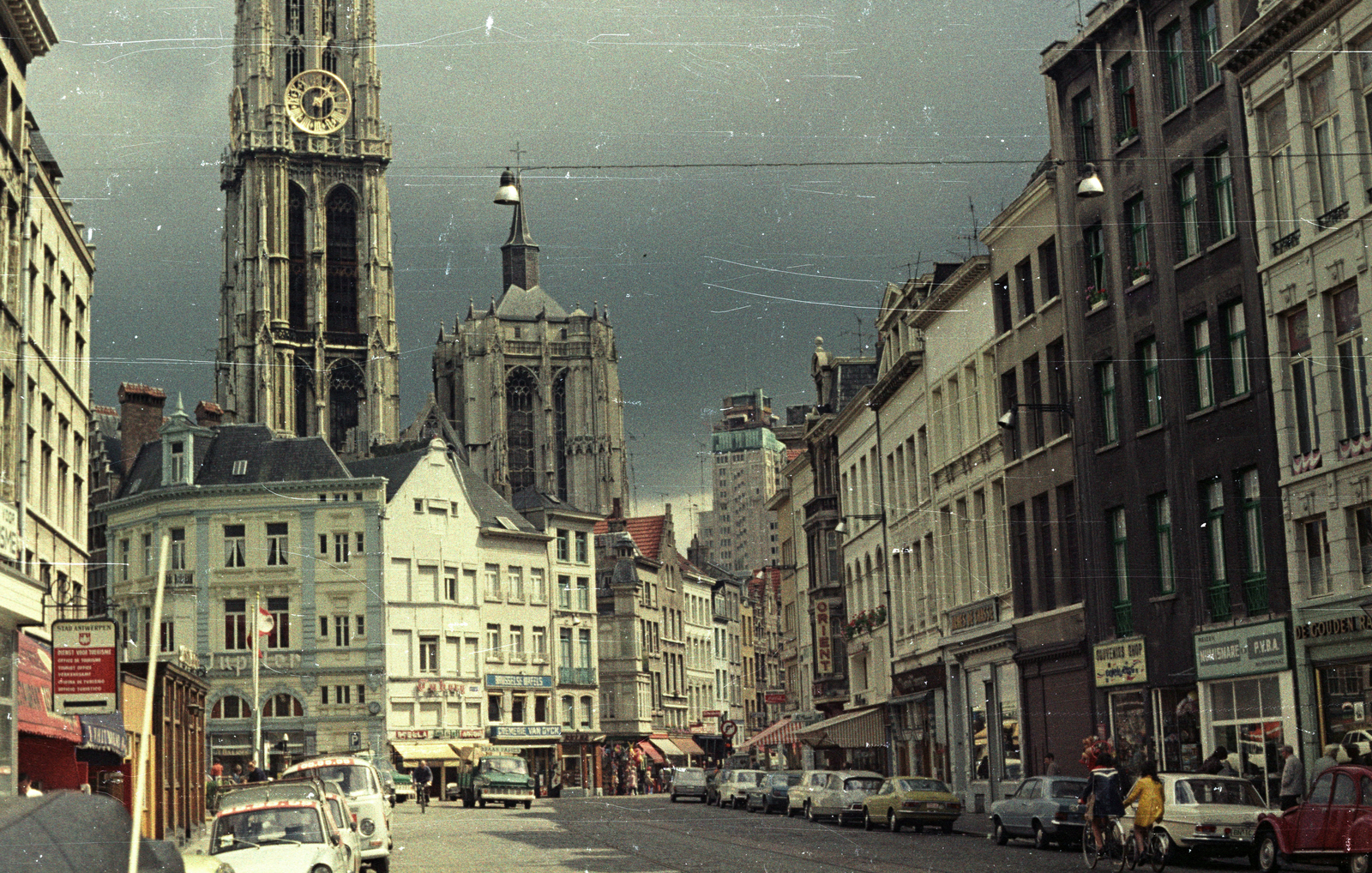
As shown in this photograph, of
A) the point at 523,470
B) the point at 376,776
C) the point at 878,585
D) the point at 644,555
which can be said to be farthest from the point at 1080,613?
the point at 523,470

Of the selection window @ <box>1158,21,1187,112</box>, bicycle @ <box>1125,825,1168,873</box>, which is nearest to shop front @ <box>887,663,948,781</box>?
window @ <box>1158,21,1187,112</box>

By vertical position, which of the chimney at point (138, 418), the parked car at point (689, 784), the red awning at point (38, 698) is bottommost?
the parked car at point (689, 784)

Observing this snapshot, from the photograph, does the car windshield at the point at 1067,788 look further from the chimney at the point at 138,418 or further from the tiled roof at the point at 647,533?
the tiled roof at the point at 647,533

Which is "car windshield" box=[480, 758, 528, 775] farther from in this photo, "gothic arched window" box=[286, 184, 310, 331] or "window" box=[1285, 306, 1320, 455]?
"gothic arched window" box=[286, 184, 310, 331]

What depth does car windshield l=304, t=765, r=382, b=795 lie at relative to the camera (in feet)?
90.5

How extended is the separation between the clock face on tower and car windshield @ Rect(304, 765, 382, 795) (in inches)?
4590

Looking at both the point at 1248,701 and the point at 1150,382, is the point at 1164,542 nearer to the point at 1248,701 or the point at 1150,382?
the point at 1150,382

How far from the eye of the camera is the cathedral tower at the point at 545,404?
556 ft

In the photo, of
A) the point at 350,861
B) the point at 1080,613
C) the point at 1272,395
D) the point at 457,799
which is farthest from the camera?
the point at 457,799

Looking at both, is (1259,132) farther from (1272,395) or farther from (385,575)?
(385,575)

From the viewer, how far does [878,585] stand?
58906 mm

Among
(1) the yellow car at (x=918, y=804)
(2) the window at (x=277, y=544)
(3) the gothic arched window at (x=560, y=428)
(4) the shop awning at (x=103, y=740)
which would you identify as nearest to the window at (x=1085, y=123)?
(1) the yellow car at (x=918, y=804)

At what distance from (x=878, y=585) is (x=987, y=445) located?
15125 mm

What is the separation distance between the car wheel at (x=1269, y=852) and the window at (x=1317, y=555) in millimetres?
7559
